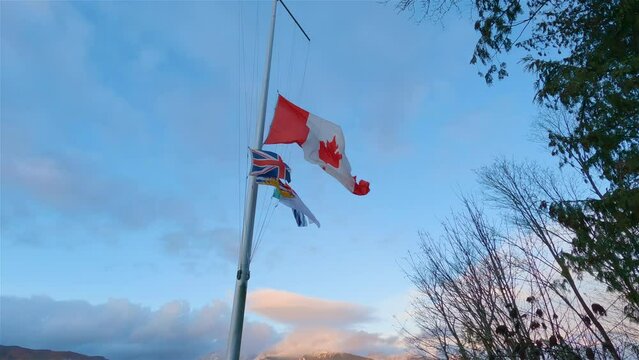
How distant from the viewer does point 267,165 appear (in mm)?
10195

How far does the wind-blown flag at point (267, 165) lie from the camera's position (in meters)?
10.1

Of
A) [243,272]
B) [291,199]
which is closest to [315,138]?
[291,199]

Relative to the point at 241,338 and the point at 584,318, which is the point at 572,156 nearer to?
the point at 584,318

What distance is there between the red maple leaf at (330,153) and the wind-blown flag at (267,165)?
1.51 meters

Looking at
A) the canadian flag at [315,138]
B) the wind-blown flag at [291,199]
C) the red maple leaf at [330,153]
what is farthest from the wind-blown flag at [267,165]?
the red maple leaf at [330,153]

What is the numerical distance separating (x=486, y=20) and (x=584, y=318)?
586cm

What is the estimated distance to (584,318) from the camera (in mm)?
8312

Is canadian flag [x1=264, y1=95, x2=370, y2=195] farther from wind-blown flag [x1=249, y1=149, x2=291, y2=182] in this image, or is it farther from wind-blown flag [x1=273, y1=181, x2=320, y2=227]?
wind-blown flag [x1=273, y1=181, x2=320, y2=227]

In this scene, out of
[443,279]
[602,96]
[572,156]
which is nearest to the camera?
[602,96]

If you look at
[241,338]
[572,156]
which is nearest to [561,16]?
[572,156]

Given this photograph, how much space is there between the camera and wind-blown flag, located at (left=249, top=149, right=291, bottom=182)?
1005 cm

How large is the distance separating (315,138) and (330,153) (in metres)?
0.55

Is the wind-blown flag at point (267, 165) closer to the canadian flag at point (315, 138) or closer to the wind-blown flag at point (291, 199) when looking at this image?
the wind-blown flag at point (291, 199)

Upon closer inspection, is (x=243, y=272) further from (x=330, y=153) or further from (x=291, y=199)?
(x=330, y=153)
